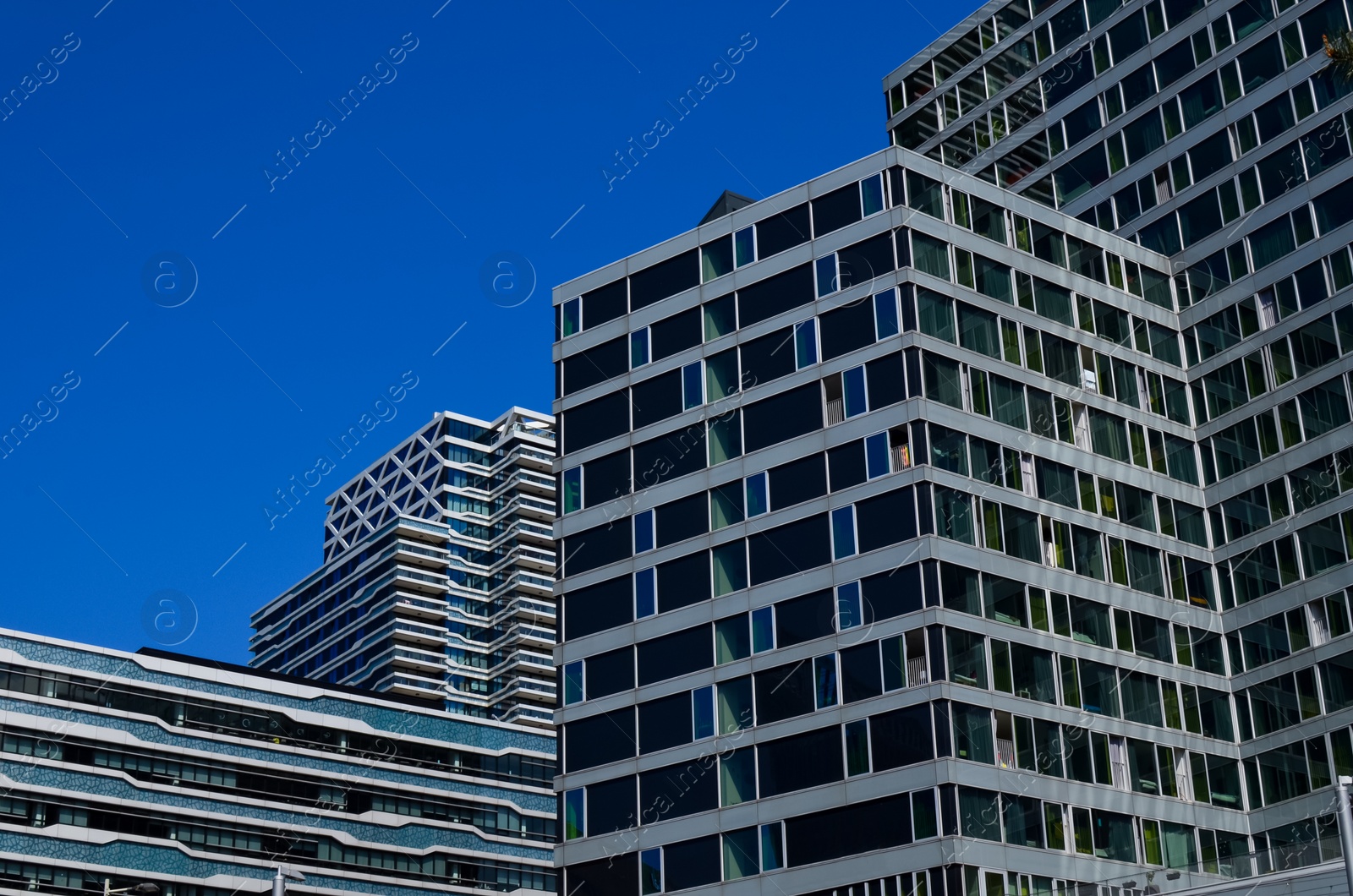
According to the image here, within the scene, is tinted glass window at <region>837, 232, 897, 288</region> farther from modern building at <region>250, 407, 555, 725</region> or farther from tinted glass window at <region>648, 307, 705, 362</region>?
modern building at <region>250, 407, 555, 725</region>

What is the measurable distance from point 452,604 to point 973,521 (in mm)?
127476

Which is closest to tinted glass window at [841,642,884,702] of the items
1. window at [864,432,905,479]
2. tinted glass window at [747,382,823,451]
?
window at [864,432,905,479]

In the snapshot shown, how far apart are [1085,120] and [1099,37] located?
4611mm

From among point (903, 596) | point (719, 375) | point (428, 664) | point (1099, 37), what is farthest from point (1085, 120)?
point (428, 664)

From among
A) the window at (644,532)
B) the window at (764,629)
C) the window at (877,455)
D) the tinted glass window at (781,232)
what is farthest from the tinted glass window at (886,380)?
the window at (644,532)

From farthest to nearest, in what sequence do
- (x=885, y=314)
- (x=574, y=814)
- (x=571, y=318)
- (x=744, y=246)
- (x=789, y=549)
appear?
1. (x=571, y=318)
2. (x=744, y=246)
3. (x=574, y=814)
4. (x=885, y=314)
5. (x=789, y=549)

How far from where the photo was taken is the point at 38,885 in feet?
375

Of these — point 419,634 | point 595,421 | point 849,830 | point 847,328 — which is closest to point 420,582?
point 419,634

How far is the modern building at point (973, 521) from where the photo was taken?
63625mm

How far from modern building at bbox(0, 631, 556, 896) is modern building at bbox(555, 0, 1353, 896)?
5988 centimetres

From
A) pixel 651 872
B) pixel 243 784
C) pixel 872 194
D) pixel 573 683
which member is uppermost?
pixel 872 194

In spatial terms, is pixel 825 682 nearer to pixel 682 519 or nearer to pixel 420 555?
pixel 682 519

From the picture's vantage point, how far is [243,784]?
127188mm

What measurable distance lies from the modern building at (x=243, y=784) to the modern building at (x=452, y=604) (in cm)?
3320
